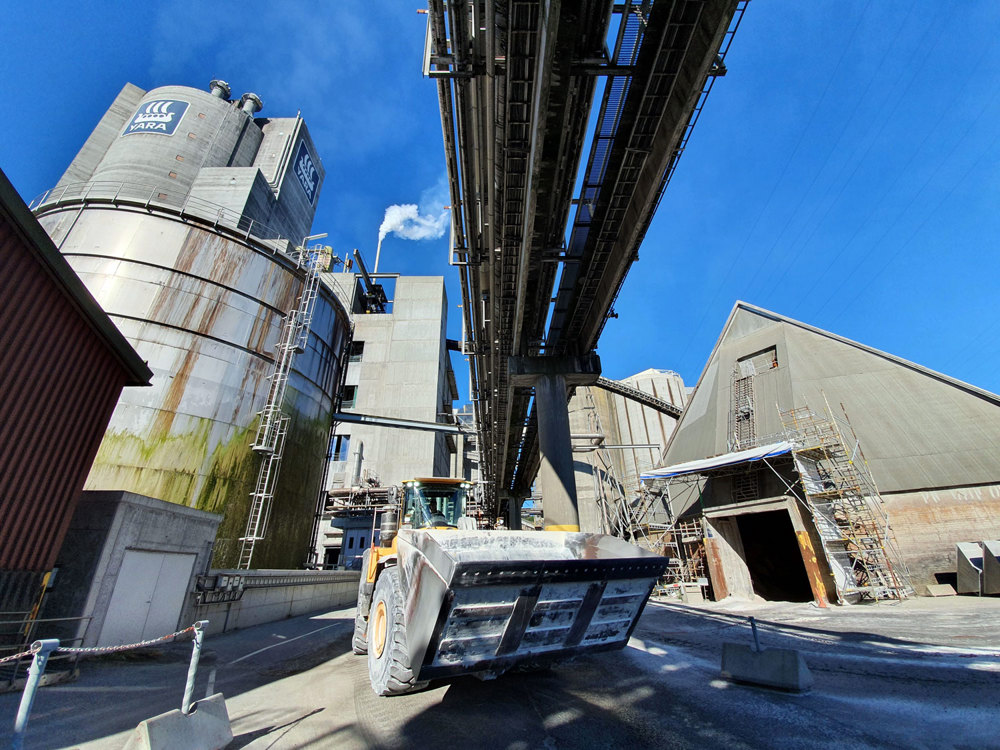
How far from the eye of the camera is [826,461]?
17.3 m

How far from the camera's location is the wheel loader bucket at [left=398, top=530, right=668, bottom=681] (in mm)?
3824

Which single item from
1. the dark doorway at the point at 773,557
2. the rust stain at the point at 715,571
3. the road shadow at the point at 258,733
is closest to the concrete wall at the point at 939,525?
the dark doorway at the point at 773,557

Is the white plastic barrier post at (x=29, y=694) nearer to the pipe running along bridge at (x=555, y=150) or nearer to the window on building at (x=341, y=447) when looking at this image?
the pipe running along bridge at (x=555, y=150)

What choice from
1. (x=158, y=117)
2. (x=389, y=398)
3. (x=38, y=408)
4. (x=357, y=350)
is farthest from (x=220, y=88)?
(x=38, y=408)

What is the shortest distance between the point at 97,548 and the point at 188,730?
24.9 feet

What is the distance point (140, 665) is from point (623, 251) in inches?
567

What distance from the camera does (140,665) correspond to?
8.10m

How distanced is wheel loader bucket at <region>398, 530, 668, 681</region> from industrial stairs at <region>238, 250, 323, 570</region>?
1471 cm

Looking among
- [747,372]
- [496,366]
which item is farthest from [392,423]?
[747,372]

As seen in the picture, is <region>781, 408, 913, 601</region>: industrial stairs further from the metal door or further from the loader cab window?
the metal door

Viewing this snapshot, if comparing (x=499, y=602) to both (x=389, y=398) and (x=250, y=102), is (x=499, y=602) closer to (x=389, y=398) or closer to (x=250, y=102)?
(x=389, y=398)

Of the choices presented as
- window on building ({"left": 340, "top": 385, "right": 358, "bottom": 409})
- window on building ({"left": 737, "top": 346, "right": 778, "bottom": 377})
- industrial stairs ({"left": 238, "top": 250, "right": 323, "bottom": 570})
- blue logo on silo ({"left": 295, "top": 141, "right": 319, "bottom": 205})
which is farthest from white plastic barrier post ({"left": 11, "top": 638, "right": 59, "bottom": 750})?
blue logo on silo ({"left": 295, "top": 141, "right": 319, "bottom": 205})

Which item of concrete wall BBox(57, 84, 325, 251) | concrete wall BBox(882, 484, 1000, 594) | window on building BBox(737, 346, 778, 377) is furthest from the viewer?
concrete wall BBox(57, 84, 325, 251)

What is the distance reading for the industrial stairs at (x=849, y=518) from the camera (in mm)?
15219
